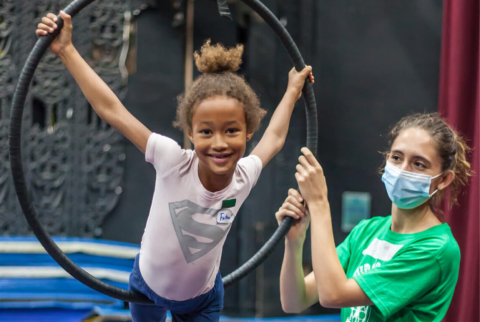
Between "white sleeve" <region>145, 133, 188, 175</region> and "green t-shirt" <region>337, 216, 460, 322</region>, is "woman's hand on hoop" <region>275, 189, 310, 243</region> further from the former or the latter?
"white sleeve" <region>145, 133, 188, 175</region>

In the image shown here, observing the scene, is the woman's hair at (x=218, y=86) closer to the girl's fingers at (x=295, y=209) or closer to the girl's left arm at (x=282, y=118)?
the girl's left arm at (x=282, y=118)

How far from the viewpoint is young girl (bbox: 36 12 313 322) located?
165 centimetres

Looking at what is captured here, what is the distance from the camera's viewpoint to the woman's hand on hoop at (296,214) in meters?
1.86

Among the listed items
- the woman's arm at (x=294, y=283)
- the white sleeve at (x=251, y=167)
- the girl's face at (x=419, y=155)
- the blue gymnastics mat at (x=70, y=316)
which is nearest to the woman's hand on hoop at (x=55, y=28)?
the white sleeve at (x=251, y=167)

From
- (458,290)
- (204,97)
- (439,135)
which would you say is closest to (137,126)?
(204,97)

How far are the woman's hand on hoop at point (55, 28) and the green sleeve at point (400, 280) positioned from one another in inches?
49.6

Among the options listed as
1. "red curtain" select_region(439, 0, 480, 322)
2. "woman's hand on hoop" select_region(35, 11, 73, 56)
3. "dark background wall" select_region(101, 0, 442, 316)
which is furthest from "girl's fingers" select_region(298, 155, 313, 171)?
"dark background wall" select_region(101, 0, 442, 316)

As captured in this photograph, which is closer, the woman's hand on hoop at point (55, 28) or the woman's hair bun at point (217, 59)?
the woman's hand on hoop at point (55, 28)

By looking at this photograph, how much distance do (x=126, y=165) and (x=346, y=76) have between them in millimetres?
1966

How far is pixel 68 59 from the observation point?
1652 millimetres

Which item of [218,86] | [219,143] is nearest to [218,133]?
[219,143]

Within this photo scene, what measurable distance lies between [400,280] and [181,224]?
0.76 metres

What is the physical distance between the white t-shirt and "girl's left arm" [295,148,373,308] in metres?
0.28

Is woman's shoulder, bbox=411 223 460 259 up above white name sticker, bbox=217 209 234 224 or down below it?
below
